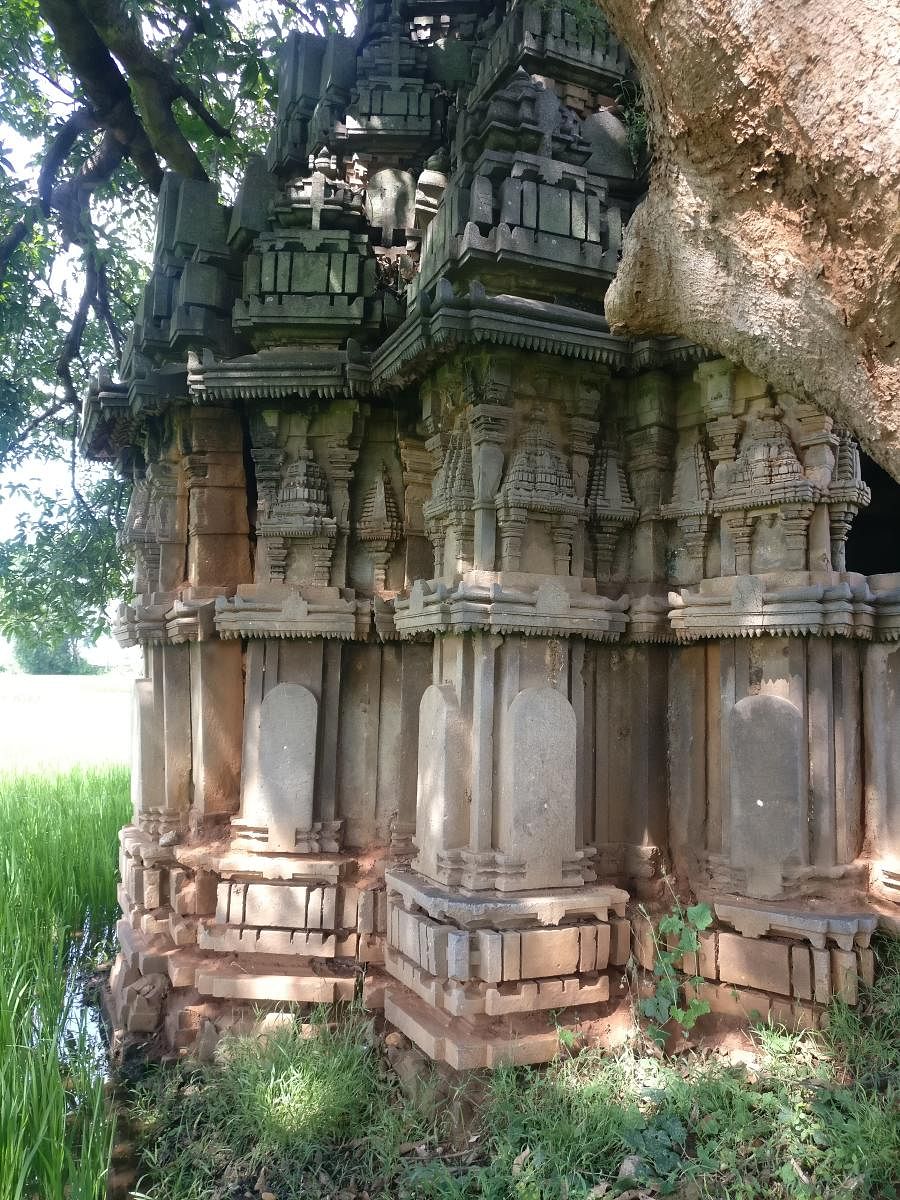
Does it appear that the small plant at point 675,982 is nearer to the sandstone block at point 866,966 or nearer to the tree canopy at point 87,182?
the sandstone block at point 866,966

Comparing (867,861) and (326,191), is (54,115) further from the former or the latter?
(867,861)

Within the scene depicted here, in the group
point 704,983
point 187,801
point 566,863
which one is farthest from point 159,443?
point 704,983

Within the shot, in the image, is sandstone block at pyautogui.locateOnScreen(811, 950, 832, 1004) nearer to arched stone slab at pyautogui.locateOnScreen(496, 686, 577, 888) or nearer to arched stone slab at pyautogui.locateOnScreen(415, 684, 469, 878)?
arched stone slab at pyautogui.locateOnScreen(496, 686, 577, 888)

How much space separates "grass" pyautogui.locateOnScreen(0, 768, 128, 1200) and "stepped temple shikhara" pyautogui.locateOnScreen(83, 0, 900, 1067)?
74 cm

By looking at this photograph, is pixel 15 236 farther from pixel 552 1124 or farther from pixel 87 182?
pixel 552 1124

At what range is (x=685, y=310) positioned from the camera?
1.95 m

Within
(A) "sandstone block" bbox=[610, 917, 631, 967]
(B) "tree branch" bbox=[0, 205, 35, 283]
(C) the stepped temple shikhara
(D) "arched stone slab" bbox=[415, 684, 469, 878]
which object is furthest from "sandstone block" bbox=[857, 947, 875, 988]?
(B) "tree branch" bbox=[0, 205, 35, 283]

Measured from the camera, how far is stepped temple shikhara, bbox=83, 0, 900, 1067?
4.59 meters

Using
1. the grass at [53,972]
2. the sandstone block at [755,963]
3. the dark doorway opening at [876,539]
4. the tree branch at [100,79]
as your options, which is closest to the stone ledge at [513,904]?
the sandstone block at [755,963]

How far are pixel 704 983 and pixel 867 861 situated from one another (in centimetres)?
114

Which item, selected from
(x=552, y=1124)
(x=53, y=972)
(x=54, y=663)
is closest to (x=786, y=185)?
(x=552, y=1124)

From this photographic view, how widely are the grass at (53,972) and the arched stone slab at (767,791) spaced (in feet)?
11.3

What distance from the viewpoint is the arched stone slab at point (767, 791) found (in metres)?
4.53

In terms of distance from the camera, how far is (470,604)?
471 cm
